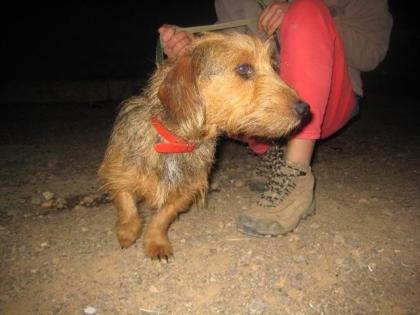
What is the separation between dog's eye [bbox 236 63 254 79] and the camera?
2675 millimetres

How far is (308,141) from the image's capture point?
10.0 feet

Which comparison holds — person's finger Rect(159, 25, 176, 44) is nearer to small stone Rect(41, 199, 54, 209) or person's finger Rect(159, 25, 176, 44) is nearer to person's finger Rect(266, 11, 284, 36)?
person's finger Rect(266, 11, 284, 36)

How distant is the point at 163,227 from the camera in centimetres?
298

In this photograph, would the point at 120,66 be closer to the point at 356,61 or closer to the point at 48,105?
the point at 48,105

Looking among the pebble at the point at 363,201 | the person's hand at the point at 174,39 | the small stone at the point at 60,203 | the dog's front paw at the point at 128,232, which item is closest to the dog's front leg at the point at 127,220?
the dog's front paw at the point at 128,232

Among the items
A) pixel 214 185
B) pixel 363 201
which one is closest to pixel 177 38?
pixel 214 185

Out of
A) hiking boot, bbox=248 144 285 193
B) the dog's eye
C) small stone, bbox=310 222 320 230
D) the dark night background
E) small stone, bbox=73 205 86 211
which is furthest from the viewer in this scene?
the dark night background

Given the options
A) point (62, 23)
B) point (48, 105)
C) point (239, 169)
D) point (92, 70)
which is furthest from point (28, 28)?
point (239, 169)

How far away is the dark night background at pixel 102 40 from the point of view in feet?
28.7

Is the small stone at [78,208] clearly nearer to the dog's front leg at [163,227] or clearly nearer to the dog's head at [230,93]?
the dog's front leg at [163,227]

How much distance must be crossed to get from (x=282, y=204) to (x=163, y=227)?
98 cm

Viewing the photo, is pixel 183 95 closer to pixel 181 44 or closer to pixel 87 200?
pixel 181 44

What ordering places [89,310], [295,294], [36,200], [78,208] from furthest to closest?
[36,200] → [78,208] → [295,294] → [89,310]

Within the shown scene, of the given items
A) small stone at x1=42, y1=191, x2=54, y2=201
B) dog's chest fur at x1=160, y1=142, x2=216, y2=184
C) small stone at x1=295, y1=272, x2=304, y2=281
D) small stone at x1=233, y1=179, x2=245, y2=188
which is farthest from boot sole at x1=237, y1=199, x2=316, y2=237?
small stone at x1=42, y1=191, x2=54, y2=201
